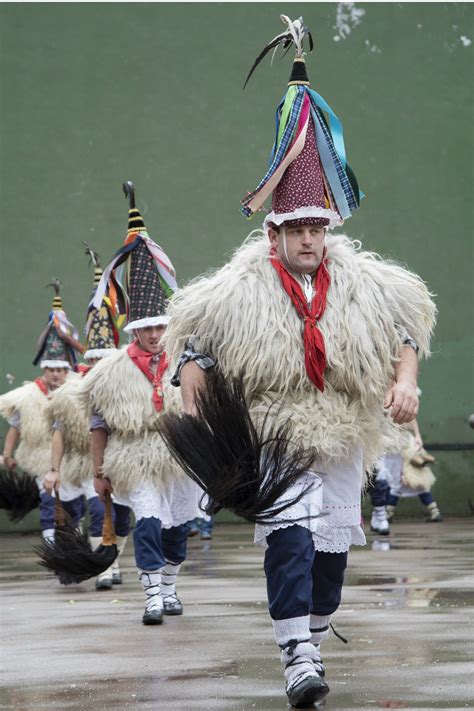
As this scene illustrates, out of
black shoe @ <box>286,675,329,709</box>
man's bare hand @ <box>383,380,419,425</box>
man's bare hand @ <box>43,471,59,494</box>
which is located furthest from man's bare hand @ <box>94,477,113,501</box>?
black shoe @ <box>286,675,329,709</box>

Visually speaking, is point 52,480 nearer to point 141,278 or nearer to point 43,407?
point 43,407

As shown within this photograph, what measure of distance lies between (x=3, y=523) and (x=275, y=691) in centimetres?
1273

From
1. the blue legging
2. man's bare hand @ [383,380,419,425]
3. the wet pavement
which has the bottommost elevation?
the wet pavement

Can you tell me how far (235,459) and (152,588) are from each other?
9.92 ft

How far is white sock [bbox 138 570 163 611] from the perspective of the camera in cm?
798

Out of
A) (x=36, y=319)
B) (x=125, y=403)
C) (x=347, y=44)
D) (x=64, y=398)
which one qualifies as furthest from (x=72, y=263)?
(x=125, y=403)

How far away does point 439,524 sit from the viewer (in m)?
17.0

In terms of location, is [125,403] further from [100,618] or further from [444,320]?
[444,320]

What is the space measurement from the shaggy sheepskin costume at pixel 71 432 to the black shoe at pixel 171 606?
3.23 m

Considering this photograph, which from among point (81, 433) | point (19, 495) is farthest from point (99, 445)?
point (19, 495)

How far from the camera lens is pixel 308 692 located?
5012mm

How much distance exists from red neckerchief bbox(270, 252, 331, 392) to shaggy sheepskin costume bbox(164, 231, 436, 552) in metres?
0.03

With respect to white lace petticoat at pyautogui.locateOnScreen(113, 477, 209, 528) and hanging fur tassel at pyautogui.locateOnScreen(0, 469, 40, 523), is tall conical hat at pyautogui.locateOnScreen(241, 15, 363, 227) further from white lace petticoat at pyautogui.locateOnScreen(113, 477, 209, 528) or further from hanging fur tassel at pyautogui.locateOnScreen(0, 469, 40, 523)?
hanging fur tassel at pyautogui.locateOnScreen(0, 469, 40, 523)

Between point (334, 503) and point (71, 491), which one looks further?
point (71, 491)
